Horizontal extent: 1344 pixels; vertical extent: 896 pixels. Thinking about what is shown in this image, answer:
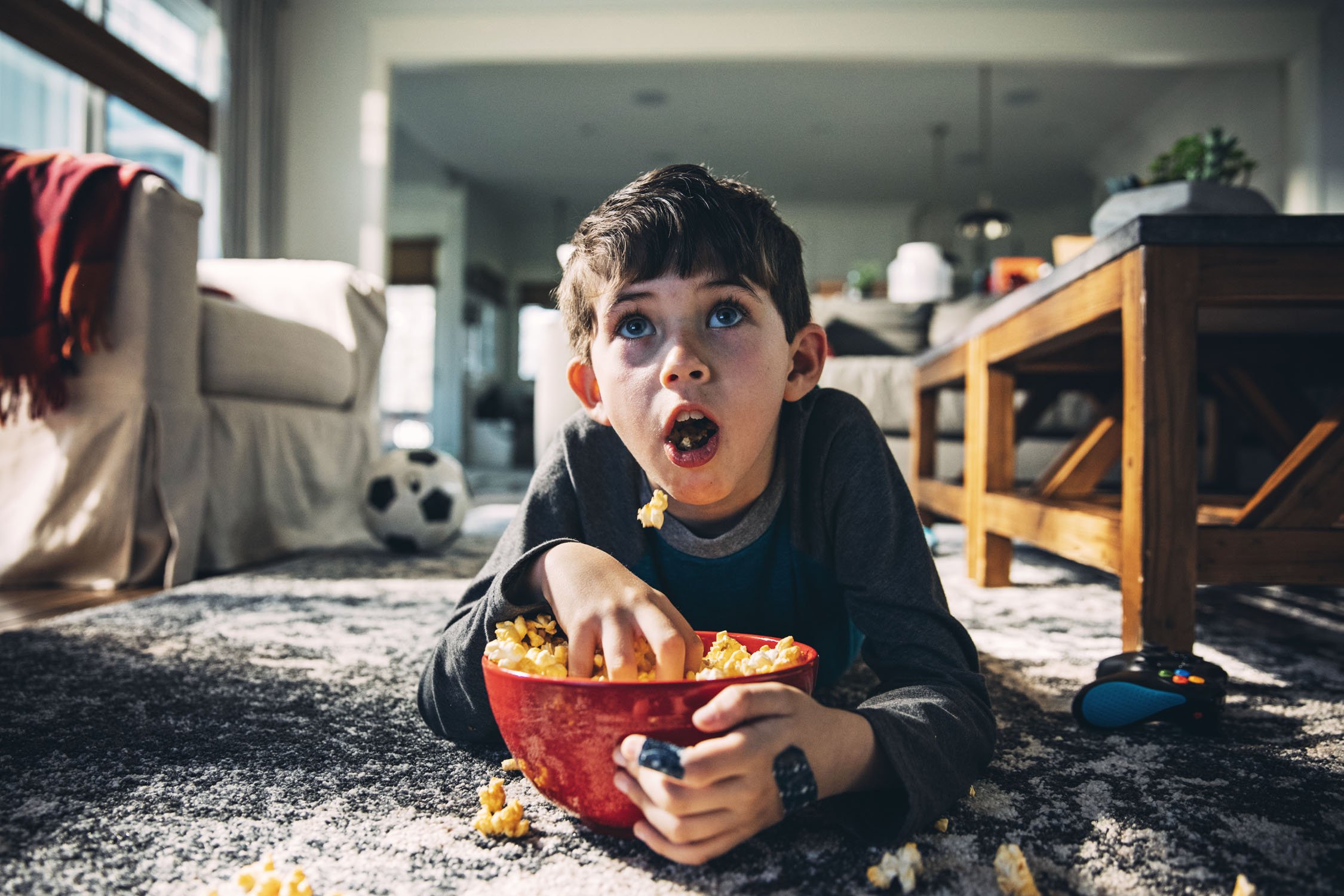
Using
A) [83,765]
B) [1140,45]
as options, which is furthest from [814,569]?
[1140,45]

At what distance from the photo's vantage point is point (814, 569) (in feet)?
2.61

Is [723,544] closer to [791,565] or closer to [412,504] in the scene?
[791,565]

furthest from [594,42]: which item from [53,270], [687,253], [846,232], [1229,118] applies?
[846,232]

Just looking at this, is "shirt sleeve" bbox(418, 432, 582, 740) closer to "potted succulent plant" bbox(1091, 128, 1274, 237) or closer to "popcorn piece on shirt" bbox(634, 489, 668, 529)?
"popcorn piece on shirt" bbox(634, 489, 668, 529)

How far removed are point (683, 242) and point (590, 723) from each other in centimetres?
38

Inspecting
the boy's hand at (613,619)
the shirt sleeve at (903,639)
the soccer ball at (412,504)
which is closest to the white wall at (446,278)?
the soccer ball at (412,504)

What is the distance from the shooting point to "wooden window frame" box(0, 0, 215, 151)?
114 inches

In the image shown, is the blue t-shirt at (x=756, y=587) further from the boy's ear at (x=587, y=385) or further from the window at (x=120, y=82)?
the window at (x=120, y=82)

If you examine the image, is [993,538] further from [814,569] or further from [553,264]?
[553,264]

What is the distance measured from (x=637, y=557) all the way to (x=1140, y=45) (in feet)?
15.8

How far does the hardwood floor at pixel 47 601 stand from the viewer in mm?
1254

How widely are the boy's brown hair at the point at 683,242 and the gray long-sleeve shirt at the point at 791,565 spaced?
0.11m

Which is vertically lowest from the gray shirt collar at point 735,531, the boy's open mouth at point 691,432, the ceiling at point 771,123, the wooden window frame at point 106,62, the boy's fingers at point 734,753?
the boy's fingers at point 734,753

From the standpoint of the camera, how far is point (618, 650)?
53cm
